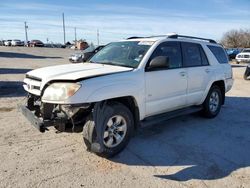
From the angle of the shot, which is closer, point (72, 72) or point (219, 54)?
point (72, 72)

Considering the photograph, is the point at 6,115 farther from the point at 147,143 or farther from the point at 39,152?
the point at 147,143

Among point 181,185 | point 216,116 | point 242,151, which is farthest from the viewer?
point 216,116

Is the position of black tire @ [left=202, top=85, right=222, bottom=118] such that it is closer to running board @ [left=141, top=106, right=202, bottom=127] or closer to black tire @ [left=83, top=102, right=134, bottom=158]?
running board @ [left=141, top=106, right=202, bottom=127]

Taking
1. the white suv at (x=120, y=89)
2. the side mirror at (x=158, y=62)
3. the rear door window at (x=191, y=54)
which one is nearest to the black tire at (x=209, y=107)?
the white suv at (x=120, y=89)

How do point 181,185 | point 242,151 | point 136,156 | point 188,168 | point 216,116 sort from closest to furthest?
point 181,185 → point 188,168 → point 136,156 → point 242,151 → point 216,116

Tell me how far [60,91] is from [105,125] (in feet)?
2.78

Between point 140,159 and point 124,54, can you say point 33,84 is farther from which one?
point 140,159

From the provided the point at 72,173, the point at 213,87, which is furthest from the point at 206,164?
the point at 213,87

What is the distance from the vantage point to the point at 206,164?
4738 millimetres

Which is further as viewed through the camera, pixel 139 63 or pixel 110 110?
pixel 139 63

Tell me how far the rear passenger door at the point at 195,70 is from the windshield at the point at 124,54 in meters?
1.12

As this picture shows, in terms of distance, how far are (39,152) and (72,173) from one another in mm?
935

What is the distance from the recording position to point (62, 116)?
4.58 meters

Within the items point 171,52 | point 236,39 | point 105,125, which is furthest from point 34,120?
point 236,39
